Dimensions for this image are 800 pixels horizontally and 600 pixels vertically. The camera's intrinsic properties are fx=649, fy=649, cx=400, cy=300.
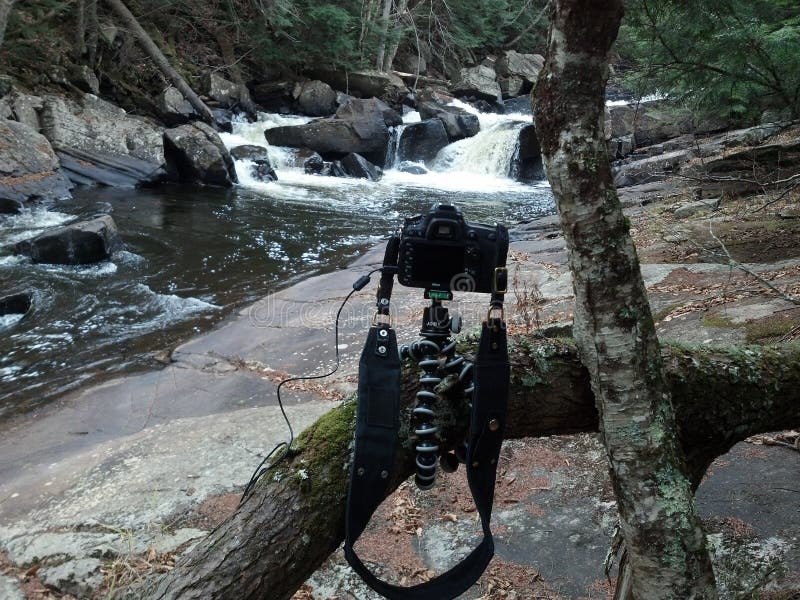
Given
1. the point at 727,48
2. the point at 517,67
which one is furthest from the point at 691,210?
the point at 517,67

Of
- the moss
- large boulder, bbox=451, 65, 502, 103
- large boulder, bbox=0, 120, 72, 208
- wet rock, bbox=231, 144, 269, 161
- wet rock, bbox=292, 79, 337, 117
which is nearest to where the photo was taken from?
the moss

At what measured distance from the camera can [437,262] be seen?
→ 82.6 inches

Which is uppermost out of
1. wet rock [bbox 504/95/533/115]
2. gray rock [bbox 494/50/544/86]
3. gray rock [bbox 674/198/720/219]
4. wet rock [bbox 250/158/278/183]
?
gray rock [bbox 494/50/544/86]

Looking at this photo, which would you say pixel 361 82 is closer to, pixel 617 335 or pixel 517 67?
pixel 517 67

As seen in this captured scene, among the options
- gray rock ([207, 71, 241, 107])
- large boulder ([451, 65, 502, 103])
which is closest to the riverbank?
gray rock ([207, 71, 241, 107])

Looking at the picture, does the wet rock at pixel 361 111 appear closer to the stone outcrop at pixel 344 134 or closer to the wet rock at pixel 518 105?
the stone outcrop at pixel 344 134

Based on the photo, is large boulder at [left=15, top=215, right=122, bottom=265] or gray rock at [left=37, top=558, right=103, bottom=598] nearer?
gray rock at [left=37, top=558, right=103, bottom=598]

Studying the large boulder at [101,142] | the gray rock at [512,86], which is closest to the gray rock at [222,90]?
the large boulder at [101,142]

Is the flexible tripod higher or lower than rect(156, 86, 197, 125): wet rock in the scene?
lower

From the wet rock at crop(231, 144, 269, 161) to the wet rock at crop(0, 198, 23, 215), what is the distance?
6997 millimetres

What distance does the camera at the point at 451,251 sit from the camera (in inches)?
80.7

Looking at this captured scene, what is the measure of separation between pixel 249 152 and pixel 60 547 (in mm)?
16732

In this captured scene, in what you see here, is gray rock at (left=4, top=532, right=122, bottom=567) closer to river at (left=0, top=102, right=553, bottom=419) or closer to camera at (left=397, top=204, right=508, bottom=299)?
camera at (left=397, top=204, right=508, bottom=299)

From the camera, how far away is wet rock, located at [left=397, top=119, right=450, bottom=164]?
2223 cm
